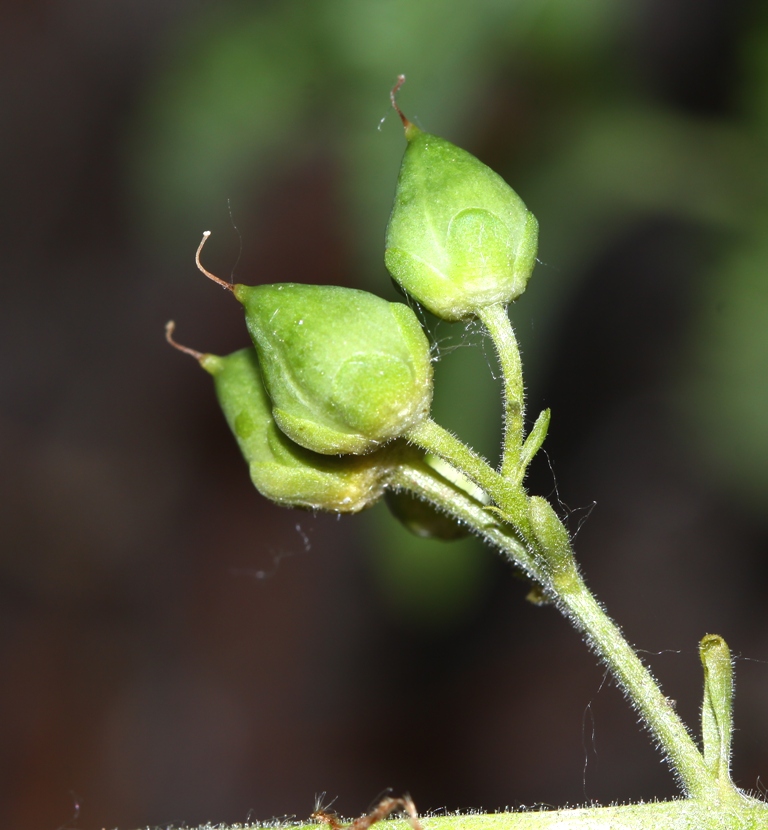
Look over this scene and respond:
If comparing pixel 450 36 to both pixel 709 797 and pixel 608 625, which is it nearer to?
pixel 608 625

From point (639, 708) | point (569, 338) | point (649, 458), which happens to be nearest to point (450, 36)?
point (569, 338)

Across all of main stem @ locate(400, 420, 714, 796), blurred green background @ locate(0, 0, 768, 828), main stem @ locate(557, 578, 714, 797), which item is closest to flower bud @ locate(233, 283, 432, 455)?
main stem @ locate(400, 420, 714, 796)

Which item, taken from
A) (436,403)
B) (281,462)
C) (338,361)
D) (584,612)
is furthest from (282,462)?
(436,403)

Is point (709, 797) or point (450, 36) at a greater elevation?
point (450, 36)

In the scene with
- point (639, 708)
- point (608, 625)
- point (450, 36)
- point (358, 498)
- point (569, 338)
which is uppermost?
point (450, 36)

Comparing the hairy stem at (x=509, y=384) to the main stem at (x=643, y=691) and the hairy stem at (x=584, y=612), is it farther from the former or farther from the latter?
the main stem at (x=643, y=691)

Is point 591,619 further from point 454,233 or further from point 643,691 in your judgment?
point 454,233
